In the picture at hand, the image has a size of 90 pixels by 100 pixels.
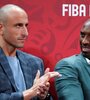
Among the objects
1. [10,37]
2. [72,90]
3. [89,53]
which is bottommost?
[72,90]

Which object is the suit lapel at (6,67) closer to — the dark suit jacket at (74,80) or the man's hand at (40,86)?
the man's hand at (40,86)

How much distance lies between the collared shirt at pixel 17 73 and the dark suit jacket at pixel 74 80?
0.55 feet

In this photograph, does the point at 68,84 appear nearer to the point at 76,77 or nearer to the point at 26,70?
the point at 76,77

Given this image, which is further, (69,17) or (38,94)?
(69,17)

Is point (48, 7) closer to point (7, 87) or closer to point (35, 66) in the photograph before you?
point (35, 66)

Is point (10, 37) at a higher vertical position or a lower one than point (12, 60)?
higher

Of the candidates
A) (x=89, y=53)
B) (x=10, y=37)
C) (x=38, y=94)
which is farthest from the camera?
(x=89, y=53)

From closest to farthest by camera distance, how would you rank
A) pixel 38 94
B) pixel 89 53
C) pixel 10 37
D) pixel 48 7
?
1. pixel 38 94
2. pixel 10 37
3. pixel 89 53
4. pixel 48 7

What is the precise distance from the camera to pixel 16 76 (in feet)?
5.42

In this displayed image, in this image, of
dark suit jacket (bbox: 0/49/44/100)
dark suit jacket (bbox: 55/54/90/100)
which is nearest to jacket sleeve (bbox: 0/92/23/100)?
dark suit jacket (bbox: 0/49/44/100)

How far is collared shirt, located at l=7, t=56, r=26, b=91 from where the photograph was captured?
5.41 feet

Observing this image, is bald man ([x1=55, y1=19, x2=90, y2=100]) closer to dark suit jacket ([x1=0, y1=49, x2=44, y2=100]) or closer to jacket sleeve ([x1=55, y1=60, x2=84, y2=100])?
jacket sleeve ([x1=55, y1=60, x2=84, y2=100])

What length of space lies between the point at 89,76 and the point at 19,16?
16.3 inches

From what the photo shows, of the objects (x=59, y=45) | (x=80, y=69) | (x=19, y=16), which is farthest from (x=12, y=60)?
(x=59, y=45)
